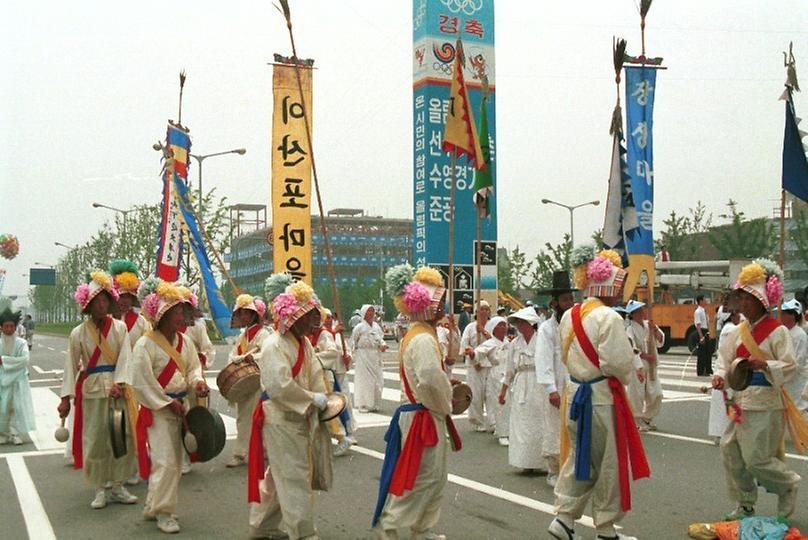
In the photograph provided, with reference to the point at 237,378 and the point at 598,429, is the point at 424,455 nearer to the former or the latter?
the point at 598,429

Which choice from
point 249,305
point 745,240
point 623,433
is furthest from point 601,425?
point 745,240

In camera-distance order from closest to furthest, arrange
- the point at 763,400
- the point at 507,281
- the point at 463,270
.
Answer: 1. the point at 763,400
2. the point at 463,270
3. the point at 507,281

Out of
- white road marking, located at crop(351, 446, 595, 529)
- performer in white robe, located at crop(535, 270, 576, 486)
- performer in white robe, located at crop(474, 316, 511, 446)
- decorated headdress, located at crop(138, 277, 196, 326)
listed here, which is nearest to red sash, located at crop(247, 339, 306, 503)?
decorated headdress, located at crop(138, 277, 196, 326)

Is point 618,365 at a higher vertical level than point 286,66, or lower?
lower

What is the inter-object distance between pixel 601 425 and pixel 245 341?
5.03 m

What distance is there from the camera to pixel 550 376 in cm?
771

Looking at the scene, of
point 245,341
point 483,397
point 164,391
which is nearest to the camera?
point 164,391

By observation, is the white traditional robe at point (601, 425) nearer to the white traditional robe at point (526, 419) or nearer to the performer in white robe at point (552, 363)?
the performer in white robe at point (552, 363)

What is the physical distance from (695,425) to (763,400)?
598 centimetres

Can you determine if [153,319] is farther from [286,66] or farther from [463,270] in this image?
[463,270]

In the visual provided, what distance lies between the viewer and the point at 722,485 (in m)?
8.03

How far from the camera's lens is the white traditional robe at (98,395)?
757cm

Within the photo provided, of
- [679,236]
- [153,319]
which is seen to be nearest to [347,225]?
[679,236]

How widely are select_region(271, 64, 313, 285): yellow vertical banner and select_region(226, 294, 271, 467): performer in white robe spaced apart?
2266mm
